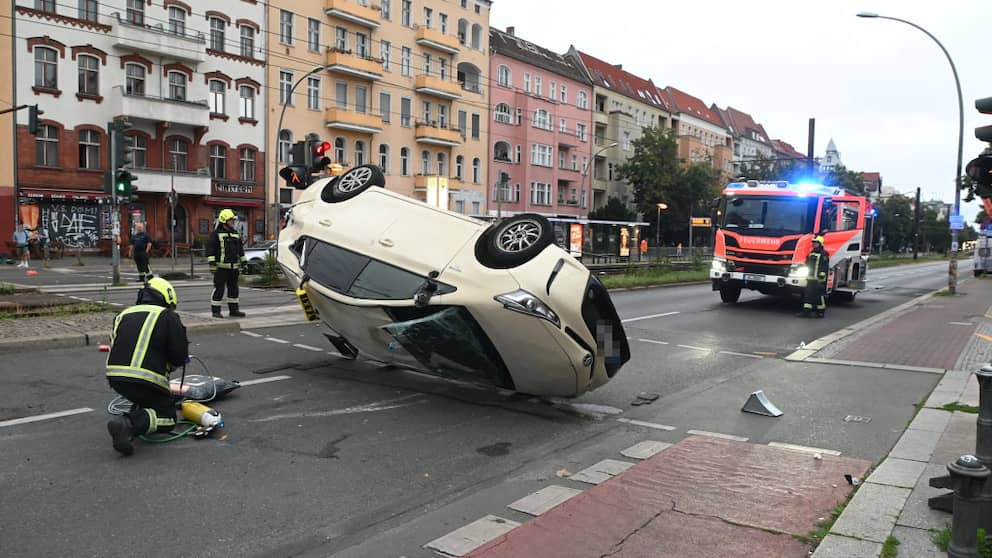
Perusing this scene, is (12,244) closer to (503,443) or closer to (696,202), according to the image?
(503,443)

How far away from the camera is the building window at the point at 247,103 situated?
129 feet

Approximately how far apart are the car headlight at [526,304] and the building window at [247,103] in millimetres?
36979

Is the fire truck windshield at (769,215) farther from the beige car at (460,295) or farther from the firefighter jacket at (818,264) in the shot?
the beige car at (460,295)

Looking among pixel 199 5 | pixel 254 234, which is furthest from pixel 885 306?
pixel 199 5

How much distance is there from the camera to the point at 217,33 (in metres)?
38.0

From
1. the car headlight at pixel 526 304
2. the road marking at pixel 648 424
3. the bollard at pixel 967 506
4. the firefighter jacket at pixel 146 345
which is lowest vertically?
the road marking at pixel 648 424

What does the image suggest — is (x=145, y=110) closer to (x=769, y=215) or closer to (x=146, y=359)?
(x=769, y=215)

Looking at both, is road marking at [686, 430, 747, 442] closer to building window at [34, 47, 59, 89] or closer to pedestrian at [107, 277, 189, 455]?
pedestrian at [107, 277, 189, 455]

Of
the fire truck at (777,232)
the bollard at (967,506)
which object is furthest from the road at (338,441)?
the fire truck at (777,232)

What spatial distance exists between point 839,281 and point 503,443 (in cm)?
1565

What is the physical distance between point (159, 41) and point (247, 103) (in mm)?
5750

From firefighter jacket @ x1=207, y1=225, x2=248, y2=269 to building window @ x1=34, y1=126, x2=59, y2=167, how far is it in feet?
82.1

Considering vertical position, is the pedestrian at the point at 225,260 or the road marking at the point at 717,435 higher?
the pedestrian at the point at 225,260

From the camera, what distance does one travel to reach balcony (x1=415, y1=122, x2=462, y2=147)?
48750mm
